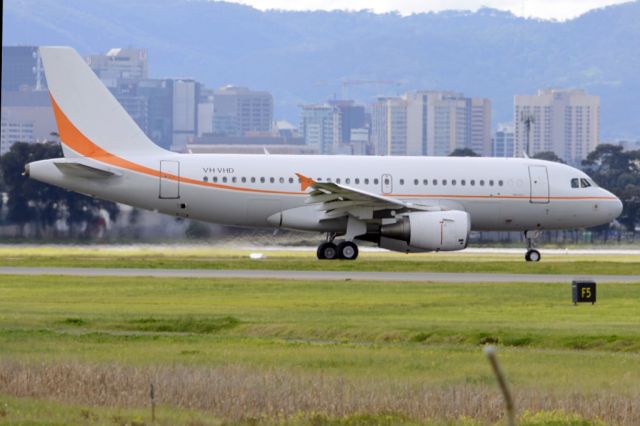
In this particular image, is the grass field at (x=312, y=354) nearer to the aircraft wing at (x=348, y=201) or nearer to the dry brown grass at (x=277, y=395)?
the dry brown grass at (x=277, y=395)

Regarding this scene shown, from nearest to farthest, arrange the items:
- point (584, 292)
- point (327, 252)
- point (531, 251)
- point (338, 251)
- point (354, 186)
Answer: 1. point (584, 292)
2. point (338, 251)
3. point (327, 252)
4. point (354, 186)
5. point (531, 251)

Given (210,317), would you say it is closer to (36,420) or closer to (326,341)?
(326,341)

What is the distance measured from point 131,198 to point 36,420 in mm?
34296

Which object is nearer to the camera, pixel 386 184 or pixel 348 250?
pixel 348 250

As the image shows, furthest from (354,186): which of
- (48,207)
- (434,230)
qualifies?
(48,207)

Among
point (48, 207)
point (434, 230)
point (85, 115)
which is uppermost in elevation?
point (85, 115)

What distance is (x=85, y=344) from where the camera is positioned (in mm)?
24156

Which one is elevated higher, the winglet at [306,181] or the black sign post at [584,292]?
the winglet at [306,181]

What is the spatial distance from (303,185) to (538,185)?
8.39 metres

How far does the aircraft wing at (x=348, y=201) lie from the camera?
160 ft

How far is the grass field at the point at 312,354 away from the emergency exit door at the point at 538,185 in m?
15.8

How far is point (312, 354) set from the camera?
23047mm

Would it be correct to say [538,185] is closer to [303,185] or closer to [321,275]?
[303,185]

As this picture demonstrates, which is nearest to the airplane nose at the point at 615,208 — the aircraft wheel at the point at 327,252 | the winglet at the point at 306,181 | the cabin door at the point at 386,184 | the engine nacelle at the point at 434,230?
the engine nacelle at the point at 434,230
